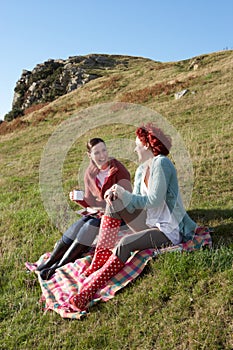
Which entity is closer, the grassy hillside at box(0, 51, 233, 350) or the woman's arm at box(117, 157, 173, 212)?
the grassy hillside at box(0, 51, 233, 350)

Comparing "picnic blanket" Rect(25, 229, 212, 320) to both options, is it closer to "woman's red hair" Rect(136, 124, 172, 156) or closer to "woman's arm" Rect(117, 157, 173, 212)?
"woman's arm" Rect(117, 157, 173, 212)

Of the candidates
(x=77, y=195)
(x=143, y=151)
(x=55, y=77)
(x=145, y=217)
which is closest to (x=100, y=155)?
(x=77, y=195)

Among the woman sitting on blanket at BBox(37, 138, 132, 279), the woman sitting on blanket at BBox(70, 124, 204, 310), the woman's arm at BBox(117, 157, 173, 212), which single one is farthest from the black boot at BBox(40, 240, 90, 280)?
the woman's arm at BBox(117, 157, 173, 212)

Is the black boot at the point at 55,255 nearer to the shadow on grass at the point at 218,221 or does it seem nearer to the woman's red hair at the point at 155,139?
the woman's red hair at the point at 155,139

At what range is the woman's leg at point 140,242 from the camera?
4.14 m

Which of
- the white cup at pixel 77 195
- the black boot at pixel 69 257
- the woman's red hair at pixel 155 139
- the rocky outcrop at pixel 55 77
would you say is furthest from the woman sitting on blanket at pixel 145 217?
the rocky outcrop at pixel 55 77

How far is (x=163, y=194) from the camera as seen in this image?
4.24m

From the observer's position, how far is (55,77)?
134 ft

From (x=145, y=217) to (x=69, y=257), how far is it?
1.22 metres

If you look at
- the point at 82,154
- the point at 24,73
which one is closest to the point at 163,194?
the point at 82,154

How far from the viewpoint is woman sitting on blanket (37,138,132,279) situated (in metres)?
4.87

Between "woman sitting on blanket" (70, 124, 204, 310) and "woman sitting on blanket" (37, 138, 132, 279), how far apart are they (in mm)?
312

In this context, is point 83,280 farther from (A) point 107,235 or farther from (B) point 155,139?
(B) point 155,139

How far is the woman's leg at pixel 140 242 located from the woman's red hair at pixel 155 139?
986 mm
